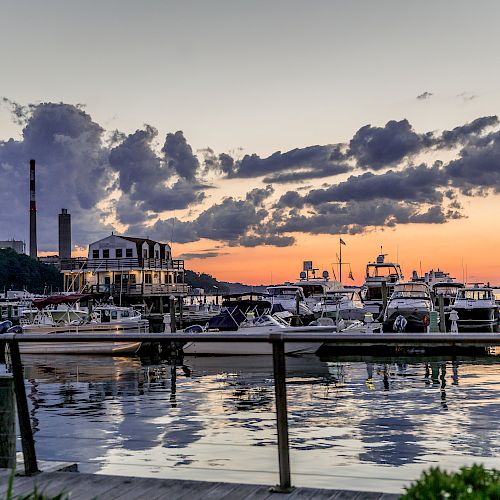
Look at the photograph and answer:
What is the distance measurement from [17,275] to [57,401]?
14086cm

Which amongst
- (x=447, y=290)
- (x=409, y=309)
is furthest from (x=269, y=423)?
(x=447, y=290)

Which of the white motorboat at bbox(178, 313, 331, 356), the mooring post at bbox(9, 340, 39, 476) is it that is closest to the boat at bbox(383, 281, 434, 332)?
the white motorboat at bbox(178, 313, 331, 356)

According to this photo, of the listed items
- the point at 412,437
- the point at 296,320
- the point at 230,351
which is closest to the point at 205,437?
the point at 412,437

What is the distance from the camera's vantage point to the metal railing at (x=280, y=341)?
4.55 meters

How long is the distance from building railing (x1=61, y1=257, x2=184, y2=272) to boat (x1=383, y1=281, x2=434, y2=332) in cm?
4539

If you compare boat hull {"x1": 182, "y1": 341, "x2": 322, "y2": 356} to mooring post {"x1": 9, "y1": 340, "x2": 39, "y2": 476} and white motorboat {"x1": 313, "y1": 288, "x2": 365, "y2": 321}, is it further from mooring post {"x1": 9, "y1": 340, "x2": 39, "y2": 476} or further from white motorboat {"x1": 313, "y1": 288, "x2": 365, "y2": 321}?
mooring post {"x1": 9, "y1": 340, "x2": 39, "y2": 476}

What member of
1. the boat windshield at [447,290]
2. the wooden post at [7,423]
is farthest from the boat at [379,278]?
the wooden post at [7,423]

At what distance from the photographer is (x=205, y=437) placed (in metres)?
13.7

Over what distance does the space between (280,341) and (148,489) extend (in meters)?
1.46

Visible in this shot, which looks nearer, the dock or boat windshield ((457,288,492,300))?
the dock

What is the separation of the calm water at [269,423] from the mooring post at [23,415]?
5.6 inches

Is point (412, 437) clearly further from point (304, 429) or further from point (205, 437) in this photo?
point (205, 437)

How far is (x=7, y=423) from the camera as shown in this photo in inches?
236

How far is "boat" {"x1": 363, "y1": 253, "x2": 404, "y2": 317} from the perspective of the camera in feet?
189
